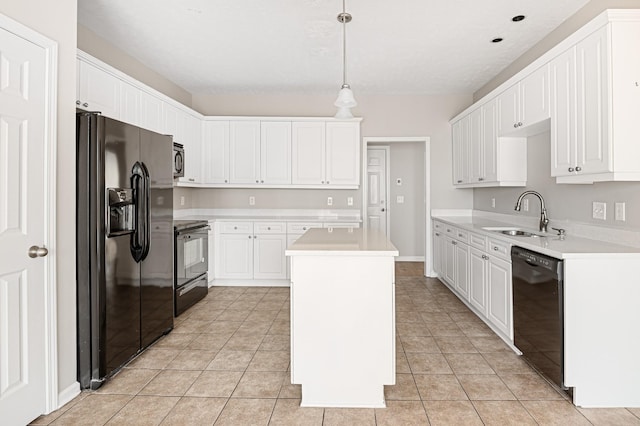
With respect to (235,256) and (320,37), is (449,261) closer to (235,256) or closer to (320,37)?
(235,256)

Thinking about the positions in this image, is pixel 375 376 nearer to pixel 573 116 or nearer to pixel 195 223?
pixel 573 116

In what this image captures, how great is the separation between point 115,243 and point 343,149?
3.33m

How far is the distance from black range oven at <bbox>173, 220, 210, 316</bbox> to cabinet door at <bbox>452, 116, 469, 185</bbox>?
3277mm

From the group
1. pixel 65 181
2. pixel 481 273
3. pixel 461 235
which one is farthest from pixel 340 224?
pixel 65 181


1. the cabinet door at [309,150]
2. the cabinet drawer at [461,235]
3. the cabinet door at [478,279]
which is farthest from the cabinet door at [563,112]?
the cabinet door at [309,150]

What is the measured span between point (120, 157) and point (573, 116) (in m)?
3.03

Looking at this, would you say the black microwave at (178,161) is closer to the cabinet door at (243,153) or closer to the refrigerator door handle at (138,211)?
the cabinet door at (243,153)

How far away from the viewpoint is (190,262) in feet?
13.4

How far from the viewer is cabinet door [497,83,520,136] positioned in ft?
11.2

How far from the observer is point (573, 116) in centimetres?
258

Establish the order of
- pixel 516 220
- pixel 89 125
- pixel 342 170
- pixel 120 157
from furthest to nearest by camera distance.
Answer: pixel 342 170 < pixel 516 220 < pixel 120 157 < pixel 89 125

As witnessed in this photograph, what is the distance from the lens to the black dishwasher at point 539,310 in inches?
86.8

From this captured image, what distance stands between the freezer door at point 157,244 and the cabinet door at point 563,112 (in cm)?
299

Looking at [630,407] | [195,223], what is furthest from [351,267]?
[195,223]
